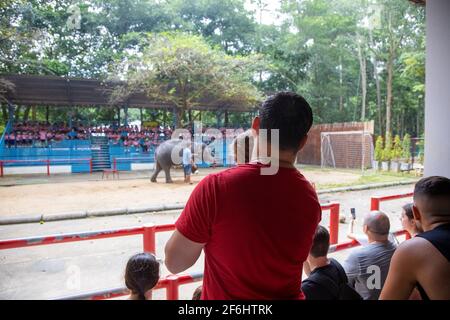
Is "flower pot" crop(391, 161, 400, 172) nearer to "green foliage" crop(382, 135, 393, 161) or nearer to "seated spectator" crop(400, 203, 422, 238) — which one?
"green foliage" crop(382, 135, 393, 161)

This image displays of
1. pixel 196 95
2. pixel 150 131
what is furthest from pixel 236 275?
pixel 150 131

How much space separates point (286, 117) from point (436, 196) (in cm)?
56

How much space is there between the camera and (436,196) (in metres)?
1.06

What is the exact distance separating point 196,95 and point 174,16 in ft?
8.47

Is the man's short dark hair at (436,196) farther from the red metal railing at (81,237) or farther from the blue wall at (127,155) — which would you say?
the blue wall at (127,155)

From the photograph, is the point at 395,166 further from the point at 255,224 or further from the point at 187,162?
the point at 255,224

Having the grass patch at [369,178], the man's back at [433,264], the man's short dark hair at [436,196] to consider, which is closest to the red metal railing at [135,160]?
the grass patch at [369,178]

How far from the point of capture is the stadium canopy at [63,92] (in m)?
9.73

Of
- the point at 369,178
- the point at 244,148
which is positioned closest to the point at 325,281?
the point at 244,148

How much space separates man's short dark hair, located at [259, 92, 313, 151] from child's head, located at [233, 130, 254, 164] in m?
0.12

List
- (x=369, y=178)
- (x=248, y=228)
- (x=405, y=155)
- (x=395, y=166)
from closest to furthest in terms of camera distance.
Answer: (x=248, y=228) → (x=369, y=178) → (x=405, y=155) → (x=395, y=166)

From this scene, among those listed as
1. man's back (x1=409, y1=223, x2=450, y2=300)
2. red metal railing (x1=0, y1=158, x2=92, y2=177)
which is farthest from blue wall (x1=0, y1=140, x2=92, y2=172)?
man's back (x1=409, y1=223, x2=450, y2=300)

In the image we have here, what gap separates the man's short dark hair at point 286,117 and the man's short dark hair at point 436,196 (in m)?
0.50

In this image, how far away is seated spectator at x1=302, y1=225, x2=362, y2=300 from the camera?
1282mm
